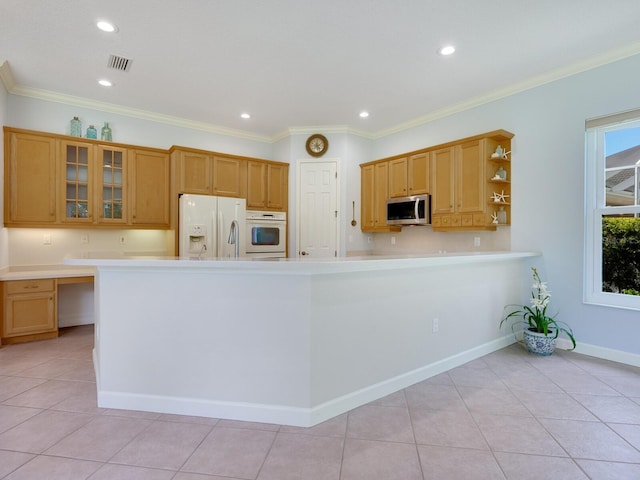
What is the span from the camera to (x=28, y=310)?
11.4 feet

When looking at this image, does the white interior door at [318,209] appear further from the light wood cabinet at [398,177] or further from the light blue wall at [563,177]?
the light blue wall at [563,177]

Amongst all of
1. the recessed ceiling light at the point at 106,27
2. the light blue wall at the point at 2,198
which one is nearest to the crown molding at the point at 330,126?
the light blue wall at the point at 2,198

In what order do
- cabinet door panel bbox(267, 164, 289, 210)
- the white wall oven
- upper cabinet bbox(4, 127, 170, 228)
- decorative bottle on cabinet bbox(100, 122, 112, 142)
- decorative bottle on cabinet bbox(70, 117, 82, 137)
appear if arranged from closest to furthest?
upper cabinet bbox(4, 127, 170, 228)
decorative bottle on cabinet bbox(70, 117, 82, 137)
decorative bottle on cabinet bbox(100, 122, 112, 142)
the white wall oven
cabinet door panel bbox(267, 164, 289, 210)

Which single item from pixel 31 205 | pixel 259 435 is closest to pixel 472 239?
pixel 259 435

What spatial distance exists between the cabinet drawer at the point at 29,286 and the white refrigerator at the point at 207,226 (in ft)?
4.57

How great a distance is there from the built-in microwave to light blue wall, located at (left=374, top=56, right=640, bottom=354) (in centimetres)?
101

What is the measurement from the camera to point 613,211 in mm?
3119

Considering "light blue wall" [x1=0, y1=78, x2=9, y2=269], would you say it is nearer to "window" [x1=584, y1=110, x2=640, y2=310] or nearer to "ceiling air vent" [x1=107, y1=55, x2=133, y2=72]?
"ceiling air vent" [x1=107, y1=55, x2=133, y2=72]

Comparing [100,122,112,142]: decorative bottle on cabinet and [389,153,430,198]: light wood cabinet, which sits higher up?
[100,122,112,142]: decorative bottle on cabinet

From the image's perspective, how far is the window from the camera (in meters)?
3.05

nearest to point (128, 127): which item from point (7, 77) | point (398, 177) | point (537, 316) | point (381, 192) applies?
point (7, 77)

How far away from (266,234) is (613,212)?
162 inches

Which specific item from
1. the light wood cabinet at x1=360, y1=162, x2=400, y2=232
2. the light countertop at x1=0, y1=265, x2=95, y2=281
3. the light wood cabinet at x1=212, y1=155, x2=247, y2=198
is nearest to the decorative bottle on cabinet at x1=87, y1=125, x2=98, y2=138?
the light wood cabinet at x1=212, y1=155, x2=247, y2=198

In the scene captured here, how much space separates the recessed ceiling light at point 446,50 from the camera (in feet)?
9.61
